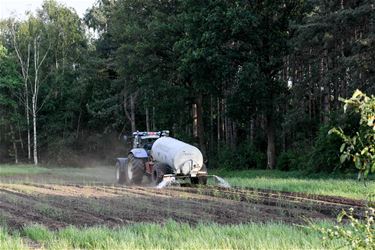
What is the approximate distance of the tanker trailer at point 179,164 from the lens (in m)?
20.3

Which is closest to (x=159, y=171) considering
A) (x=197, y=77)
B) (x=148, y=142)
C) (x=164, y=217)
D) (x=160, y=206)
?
(x=148, y=142)

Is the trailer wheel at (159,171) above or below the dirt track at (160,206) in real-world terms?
above

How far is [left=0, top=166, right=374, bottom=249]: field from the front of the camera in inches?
316

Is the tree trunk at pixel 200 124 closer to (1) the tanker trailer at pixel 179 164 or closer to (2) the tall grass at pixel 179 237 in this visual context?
(1) the tanker trailer at pixel 179 164

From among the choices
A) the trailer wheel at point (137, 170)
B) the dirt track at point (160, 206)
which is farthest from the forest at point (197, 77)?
the trailer wheel at point (137, 170)

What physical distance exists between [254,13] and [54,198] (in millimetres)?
17809

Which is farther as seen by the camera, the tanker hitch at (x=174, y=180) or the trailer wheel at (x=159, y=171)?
the trailer wheel at (x=159, y=171)

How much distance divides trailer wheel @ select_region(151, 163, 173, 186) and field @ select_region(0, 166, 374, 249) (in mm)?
904

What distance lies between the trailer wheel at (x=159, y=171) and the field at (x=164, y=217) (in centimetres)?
90

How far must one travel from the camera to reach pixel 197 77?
30406 millimetres


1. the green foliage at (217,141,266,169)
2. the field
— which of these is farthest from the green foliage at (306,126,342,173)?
the green foliage at (217,141,266,169)

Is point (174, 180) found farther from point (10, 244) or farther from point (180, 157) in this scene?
point (10, 244)

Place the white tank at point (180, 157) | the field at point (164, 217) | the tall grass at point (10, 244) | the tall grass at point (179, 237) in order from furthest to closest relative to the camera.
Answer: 1. the white tank at point (180, 157)
2. the field at point (164, 217)
3. the tall grass at point (179, 237)
4. the tall grass at point (10, 244)

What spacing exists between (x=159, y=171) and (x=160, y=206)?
688 cm
